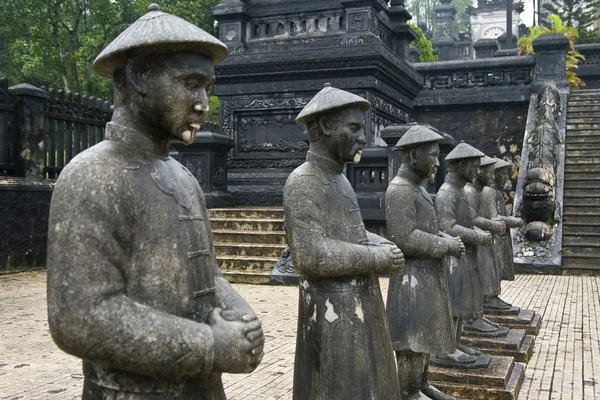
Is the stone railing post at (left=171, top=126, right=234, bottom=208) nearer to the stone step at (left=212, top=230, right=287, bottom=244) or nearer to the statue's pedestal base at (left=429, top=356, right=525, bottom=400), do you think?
the stone step at (left=212, top=230, right=287, bottom=244)

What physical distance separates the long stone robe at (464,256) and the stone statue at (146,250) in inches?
144

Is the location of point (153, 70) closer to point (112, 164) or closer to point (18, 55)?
point (112, 164)

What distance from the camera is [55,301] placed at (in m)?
2.03

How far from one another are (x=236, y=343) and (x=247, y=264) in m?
8.74

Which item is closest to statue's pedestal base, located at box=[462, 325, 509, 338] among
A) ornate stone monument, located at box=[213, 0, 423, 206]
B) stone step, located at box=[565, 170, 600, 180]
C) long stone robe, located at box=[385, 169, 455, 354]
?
long stone robe, located at box=[385, 169, 455, 354]

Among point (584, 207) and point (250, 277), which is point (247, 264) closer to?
point (250, 277)

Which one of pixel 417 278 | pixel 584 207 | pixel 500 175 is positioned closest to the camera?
pixel 417 278

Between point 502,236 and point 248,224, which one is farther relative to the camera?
point 248,224

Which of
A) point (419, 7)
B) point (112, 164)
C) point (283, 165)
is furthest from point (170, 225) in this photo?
point (419, 7)

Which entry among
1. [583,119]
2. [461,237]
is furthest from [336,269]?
[583,119]

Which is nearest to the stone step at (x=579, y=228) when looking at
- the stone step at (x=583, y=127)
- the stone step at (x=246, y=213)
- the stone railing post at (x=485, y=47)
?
the stone step at (x=583, y=127)

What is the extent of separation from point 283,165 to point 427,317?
9960 millimetres

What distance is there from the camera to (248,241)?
11469 millimetres

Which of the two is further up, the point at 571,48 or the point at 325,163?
the point at 571,48
